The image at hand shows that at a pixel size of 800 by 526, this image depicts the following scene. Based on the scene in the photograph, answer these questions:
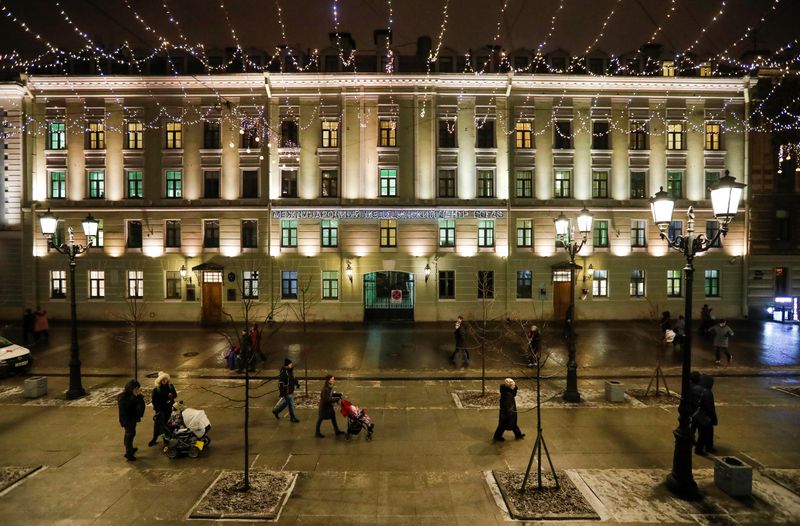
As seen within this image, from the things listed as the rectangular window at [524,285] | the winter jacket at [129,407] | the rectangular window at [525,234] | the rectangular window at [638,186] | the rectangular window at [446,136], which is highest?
the rectangular window at [446,136]

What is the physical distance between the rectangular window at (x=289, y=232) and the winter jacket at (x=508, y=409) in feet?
70.0

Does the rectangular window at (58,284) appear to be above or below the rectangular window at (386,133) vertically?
below

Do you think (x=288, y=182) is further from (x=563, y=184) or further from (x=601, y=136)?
(x=601, y=136)

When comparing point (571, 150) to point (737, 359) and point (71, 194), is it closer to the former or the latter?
point (737, 359)

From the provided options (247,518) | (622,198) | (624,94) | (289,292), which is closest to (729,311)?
(622,198)

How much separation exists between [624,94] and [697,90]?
4643mm

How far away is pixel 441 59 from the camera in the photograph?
99.3ft

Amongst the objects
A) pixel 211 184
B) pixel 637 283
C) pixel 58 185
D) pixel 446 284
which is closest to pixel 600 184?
pixel 637 283

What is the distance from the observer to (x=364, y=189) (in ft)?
97.9

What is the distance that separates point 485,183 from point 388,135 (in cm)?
687

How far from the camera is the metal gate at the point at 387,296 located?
30.2 metres

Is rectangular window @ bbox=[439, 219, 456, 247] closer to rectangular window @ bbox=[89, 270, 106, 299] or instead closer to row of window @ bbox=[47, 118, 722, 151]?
row of window @ bbox=[47, 118, 722, 151]

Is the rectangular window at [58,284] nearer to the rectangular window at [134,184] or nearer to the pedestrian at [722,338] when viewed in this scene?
the rectangular window at [134,184]

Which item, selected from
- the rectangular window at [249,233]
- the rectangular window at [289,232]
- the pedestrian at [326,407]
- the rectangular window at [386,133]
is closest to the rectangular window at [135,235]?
the rectangular window at [249,233]
